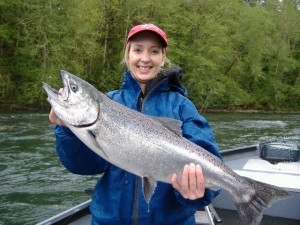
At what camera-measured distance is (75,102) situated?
2783 millimetres

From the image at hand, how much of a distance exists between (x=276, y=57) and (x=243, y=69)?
6.70 meters

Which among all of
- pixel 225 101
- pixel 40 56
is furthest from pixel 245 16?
pixel 40 56

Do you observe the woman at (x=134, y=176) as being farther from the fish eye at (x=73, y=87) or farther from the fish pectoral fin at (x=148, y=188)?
the fish eye at (x=73, y=87)

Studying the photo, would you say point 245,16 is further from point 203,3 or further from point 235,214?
point 235,214

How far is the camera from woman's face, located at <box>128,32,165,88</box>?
309cm

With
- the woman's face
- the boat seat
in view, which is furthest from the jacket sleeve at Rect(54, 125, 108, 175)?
the boat seat

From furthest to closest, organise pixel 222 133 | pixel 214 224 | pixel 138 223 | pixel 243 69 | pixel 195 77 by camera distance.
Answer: pixel 243 69, pixel 195 77, pixel 222 133, pixel 214 224, pixel 138 223

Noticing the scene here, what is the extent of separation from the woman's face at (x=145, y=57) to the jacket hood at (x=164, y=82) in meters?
0.06

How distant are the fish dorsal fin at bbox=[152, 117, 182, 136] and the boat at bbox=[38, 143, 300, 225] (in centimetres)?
239

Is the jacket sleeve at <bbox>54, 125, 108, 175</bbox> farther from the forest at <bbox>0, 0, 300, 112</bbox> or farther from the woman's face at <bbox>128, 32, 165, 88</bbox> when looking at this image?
the forest at <bbox>0, 0, 300, 112</bbox>

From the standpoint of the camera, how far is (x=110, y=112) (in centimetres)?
282

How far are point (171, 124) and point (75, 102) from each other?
730 millimetres

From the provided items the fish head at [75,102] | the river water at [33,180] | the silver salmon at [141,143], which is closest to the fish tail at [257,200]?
the silver salmon at [141,143]

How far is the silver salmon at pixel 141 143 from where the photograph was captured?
273cm
